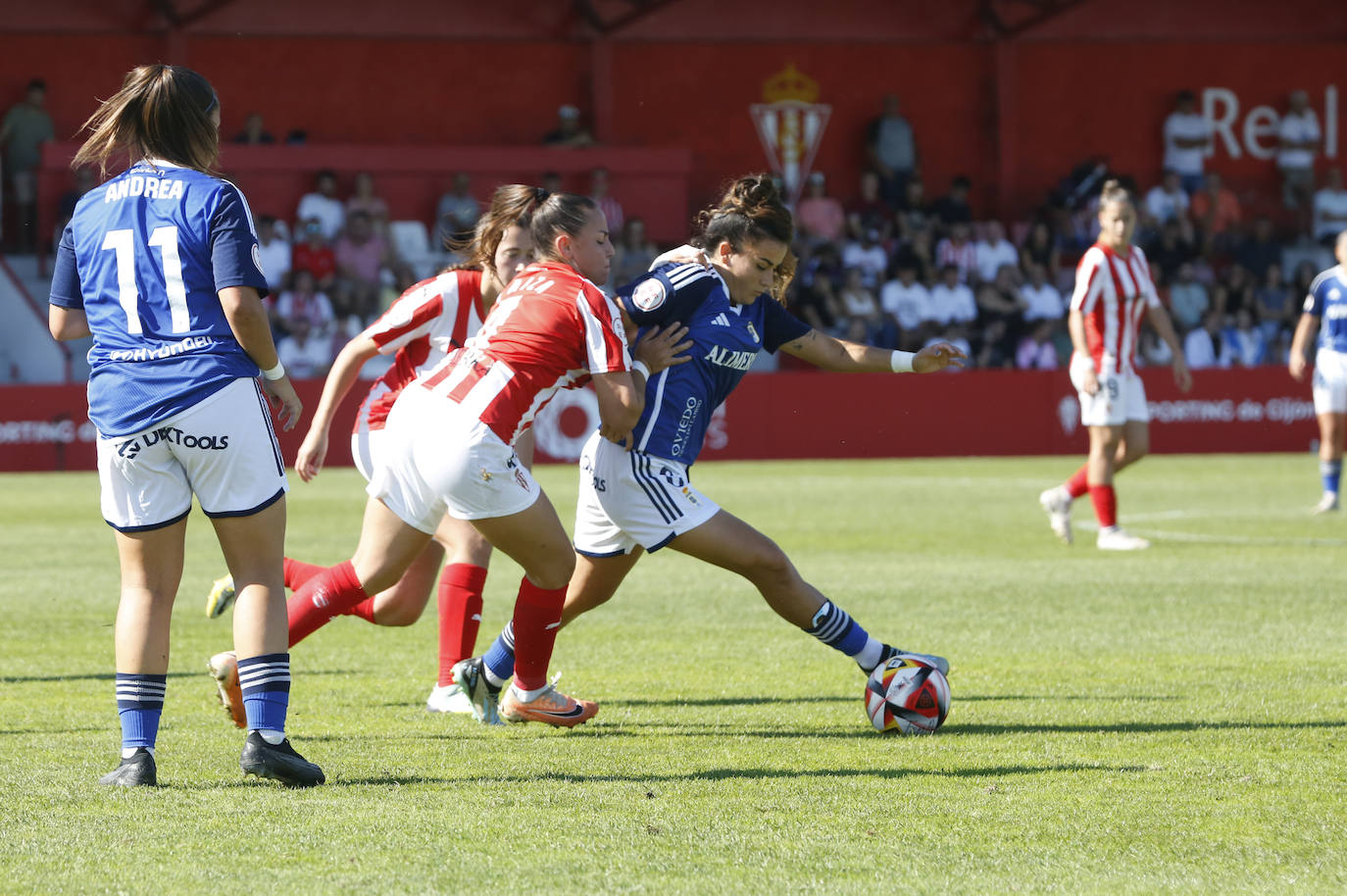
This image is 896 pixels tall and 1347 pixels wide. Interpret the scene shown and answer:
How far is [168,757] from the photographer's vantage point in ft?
17.8

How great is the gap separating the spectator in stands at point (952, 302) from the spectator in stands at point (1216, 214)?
5221 millimetres

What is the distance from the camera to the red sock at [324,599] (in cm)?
605

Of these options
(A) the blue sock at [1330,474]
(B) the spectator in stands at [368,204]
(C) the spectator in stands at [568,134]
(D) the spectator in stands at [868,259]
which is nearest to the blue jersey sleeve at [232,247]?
(A) the blue sock at [1330,474]

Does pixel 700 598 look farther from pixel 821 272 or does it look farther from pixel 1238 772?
pixel 821 272

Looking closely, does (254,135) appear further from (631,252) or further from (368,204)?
(631,252)

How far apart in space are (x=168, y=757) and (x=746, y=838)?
6.47 ft

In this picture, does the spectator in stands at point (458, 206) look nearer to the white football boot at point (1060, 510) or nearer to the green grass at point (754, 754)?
the white football boot at point (1060, 510)

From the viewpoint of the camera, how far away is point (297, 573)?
6840mm

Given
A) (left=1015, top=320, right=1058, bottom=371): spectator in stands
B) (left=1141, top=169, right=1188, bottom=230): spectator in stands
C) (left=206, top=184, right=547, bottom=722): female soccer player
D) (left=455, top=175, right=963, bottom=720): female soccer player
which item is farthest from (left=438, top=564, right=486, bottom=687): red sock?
(left=1141, top=169, right=1188, bottom=230): spectator in stands

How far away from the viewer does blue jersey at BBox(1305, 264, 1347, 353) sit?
49.0 feet

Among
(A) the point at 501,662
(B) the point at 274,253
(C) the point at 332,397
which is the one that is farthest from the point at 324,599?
(B) the point at 274,253

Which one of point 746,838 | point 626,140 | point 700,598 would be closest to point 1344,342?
point 700,598

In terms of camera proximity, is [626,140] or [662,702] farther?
[626,140]

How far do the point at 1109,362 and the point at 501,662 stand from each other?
706cm
